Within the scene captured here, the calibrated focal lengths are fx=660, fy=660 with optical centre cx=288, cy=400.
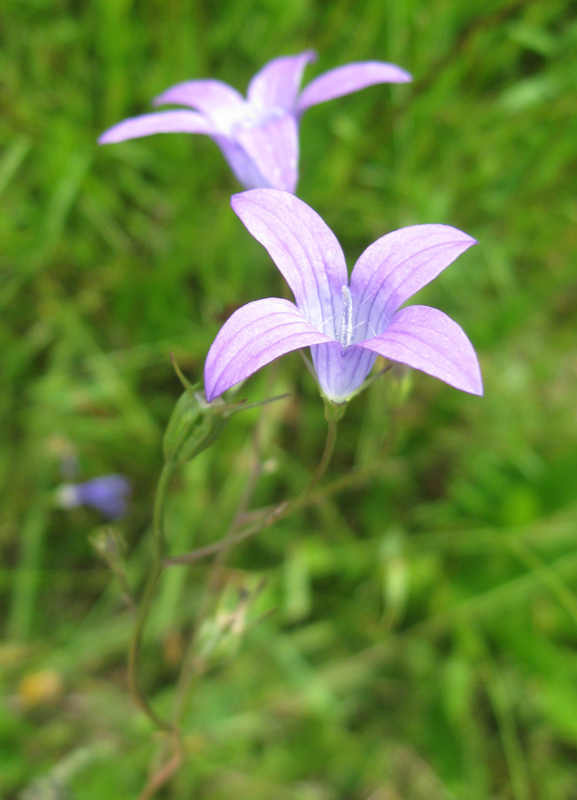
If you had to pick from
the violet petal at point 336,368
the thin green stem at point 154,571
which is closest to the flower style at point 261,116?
the violet petal at point 336,368

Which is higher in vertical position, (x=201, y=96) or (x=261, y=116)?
(x=201, y=96)

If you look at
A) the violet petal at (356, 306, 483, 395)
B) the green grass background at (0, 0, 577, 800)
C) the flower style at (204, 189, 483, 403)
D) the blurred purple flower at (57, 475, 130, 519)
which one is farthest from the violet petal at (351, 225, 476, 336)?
the blurred purple flower at (57, 475, 130, 519)

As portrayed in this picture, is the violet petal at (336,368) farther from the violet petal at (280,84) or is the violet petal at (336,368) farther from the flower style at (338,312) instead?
the violet petal at (280,84)

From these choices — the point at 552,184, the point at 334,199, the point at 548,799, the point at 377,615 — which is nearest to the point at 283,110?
the point at 334,199

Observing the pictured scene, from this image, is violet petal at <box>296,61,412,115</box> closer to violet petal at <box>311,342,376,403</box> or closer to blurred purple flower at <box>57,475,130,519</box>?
violet petal at <box>311,342,376,403</box>

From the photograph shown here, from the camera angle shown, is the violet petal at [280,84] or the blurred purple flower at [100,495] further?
the blurred purple flower at [100,495]

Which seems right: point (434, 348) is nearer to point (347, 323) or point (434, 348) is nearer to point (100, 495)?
point (347, 323)

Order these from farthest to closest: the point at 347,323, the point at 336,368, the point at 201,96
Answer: the point at 201,96
the point at 347,323
the point at 336,368

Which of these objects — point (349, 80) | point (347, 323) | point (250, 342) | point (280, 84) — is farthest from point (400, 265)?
point (280, 84)
